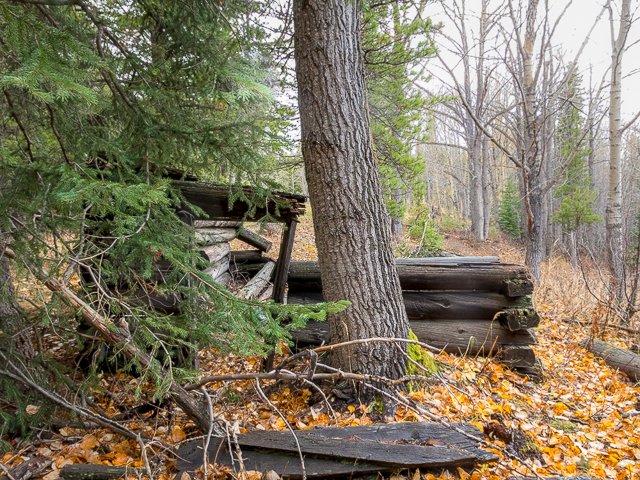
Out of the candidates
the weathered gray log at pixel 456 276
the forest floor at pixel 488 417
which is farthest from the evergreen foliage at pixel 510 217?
the weathered gray log at pixel 456 276

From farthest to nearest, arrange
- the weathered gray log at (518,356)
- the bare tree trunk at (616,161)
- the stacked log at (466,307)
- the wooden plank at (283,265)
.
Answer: the bare tree trunk at (616,161)
the stacked log at (466,307)
the weathered gray log at (518,356)
the wooden plank at (283,265)

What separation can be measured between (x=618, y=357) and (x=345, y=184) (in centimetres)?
462

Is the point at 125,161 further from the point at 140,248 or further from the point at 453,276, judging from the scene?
the point at 453,276

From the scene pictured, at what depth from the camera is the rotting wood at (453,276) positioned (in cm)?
443

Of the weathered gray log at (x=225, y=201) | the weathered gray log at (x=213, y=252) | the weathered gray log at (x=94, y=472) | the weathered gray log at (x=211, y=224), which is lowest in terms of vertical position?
the weathered gray log at (x=94, y=472)

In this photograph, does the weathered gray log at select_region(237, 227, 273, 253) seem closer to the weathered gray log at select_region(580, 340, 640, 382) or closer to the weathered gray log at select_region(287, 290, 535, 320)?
the weathered gray log at select_region(287, 290, 535, 320)

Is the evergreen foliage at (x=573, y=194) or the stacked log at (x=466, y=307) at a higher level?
the evergreen foliage at (x=573, y=194)

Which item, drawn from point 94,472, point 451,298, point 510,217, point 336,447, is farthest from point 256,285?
point 510,217

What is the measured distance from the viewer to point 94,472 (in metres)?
2.40

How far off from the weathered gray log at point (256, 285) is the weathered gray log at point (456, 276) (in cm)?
77

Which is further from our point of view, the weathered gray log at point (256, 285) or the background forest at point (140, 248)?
the weathered gray log at point (256, 285)

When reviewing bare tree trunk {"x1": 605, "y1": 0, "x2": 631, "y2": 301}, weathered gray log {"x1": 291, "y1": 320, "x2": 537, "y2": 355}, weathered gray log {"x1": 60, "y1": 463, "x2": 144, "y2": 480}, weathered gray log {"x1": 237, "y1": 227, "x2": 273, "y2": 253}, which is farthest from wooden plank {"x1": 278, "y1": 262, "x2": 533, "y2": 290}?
bare tree trunk {"x1": 605, "y1": 0, "x2": 631, "y2": 301}

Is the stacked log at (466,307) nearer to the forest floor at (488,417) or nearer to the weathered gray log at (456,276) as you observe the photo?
the weathered gray log at (456,276)

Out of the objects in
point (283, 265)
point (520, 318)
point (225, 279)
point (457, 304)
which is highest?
point (283, 265)
